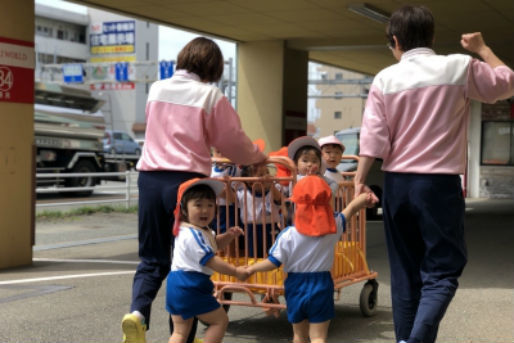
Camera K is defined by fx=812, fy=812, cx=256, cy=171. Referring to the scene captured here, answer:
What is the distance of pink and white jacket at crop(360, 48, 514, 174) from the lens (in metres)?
4.32

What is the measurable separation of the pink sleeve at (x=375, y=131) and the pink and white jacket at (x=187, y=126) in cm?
91

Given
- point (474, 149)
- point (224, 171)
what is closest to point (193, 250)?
point (224, 171)

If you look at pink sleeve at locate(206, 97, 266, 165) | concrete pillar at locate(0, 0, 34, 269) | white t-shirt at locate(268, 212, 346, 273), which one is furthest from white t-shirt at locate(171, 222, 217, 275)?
concrete pillar at locate(0, 0, 34, 269)

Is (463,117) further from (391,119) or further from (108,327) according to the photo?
(108,327)

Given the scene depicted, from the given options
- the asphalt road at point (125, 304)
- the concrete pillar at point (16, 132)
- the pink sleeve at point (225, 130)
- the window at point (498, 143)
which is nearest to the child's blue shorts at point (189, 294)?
the pink sleeve at point (225, 130)

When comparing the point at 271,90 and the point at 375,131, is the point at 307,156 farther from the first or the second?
the point at 271,90

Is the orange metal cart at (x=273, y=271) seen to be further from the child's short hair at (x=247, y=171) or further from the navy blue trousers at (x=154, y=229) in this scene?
the navy blue trousers at (x=154, y=229)

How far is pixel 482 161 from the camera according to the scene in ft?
85.1

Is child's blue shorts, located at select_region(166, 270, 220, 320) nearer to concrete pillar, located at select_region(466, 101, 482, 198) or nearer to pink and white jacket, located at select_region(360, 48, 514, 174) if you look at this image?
pink and white jacket, located at select_region(360, 48, 514, 174)

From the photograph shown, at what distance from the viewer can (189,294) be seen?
4.44 m

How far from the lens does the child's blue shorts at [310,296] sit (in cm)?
457

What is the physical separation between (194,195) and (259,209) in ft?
5.19

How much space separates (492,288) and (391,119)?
4.43 m

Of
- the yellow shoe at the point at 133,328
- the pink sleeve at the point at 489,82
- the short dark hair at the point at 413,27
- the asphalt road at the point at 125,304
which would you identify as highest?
the short dark hair at the point at 413,27
